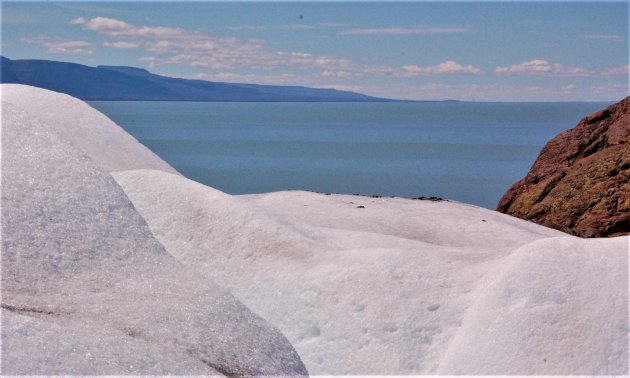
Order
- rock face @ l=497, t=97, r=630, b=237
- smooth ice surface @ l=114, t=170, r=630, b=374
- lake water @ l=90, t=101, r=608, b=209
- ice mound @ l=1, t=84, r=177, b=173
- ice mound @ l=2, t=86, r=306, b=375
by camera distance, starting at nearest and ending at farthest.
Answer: ice mound @ l=2, t=86, r=306, b=375 → smooth ice surface @ l=114, t=170, r=630, b=374 → ice mound @ l=1, t=84, r=177, b=173 → rock face @ l=497, t=97, r=630, b=237 → lake water @ l=90, t=101, r=608, b=209

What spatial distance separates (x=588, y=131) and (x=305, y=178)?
5858 centimetres

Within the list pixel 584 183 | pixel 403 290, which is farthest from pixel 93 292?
pixel 584 183

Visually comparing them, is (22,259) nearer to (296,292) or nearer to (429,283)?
(296,292)

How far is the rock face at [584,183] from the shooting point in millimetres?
16953

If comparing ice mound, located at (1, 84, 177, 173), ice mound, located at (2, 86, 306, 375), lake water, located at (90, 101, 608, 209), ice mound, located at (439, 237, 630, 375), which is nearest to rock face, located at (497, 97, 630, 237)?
ice mound, located at (439, 237, 630, 375)

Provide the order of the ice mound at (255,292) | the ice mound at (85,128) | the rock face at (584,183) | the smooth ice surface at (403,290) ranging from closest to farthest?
the ice mound at (255,292), the smooth ice surface at (403,290), the ice mound at (85,128), the rock face at (584,183)

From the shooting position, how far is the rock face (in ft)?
55.6

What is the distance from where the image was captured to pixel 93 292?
25.9ft

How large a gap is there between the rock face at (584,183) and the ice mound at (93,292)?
1087 cm

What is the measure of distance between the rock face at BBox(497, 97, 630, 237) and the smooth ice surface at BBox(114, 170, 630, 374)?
21.8 feet

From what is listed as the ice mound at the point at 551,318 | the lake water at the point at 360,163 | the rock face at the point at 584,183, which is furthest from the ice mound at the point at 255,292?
the lake water at the point at 360,163

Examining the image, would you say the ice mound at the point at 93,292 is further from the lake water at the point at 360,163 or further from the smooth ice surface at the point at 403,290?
the lake water at the point at 360,163

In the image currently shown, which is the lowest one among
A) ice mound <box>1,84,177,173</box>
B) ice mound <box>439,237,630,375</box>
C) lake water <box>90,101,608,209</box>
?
lake water <box>90,101,608,209</box>

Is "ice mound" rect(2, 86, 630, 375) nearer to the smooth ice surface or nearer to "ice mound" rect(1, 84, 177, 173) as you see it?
the smooth ice surface
